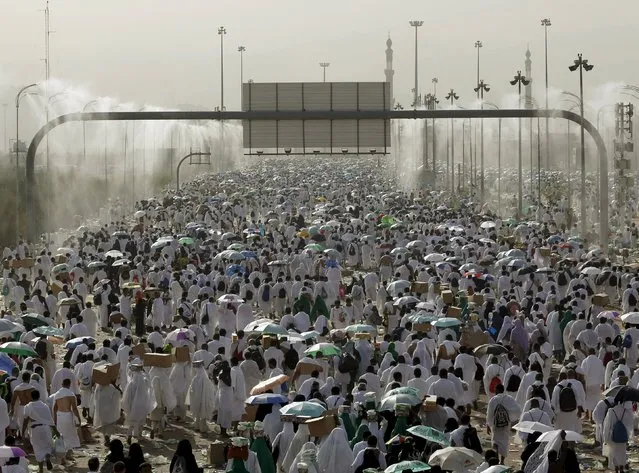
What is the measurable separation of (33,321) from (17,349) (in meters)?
3.82

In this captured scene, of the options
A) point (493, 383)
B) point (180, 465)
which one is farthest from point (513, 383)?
point (180, 465)

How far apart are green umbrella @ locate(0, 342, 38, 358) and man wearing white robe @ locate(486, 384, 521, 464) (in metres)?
6.36

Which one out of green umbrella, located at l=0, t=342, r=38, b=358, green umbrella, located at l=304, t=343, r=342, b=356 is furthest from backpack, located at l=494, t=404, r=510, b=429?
green umbrella, located at l=0, t=342, r=38, b=358

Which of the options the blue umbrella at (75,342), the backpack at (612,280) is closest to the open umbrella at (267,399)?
the blue umbrella at (75,342)

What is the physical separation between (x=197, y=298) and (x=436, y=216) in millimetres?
21560

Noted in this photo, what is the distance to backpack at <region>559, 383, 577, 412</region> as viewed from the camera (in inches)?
674

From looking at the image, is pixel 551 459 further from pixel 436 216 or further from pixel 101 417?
pixel 436 216

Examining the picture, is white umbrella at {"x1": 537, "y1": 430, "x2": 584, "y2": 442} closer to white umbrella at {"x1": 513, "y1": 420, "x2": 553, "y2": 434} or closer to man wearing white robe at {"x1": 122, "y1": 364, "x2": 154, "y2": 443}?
white umbrella at {"x1": 513, "y1": 420, "x2": 553, "y2": 434}

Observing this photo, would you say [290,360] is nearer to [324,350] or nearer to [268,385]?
[324,350]

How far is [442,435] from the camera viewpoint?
1376 cm

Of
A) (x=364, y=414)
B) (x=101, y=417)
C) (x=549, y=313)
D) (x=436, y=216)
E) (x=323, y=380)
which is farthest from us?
(x=436, y=216)

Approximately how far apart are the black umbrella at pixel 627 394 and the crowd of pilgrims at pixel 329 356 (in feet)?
0.08

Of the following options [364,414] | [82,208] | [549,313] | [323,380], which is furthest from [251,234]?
[82,208]

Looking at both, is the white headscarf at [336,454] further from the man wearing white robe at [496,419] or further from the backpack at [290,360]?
the backpack at [290,360]
